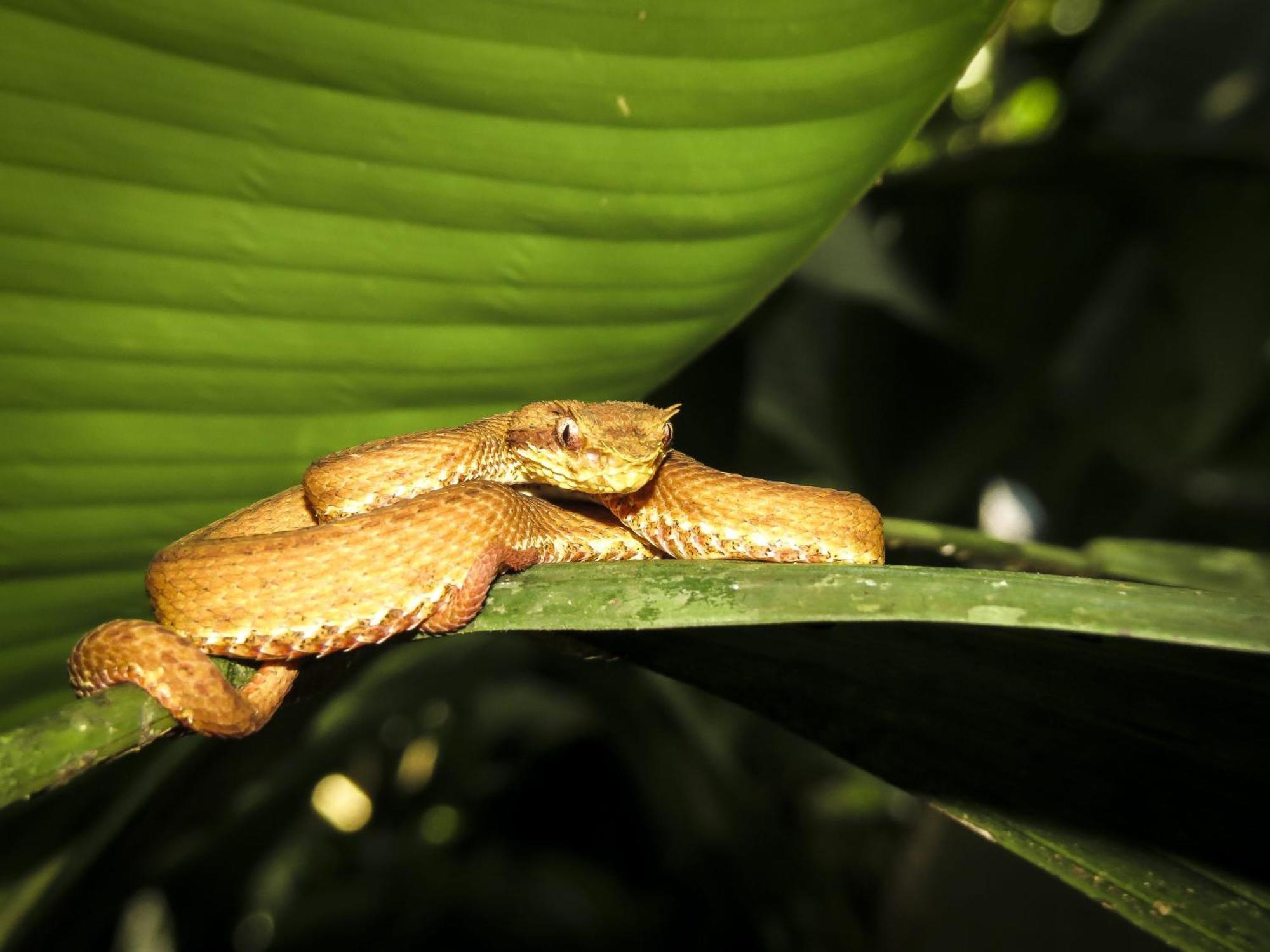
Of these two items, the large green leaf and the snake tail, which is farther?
the large green leaf

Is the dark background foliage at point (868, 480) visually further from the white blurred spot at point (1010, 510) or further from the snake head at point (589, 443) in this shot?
the snake head at point (589, 443)

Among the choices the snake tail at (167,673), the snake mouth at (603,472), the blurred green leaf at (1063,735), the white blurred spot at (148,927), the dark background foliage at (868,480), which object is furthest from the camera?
the white blurred spot at (148,927)

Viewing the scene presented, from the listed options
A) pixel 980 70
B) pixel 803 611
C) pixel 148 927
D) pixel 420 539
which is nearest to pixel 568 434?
pixel 420 539

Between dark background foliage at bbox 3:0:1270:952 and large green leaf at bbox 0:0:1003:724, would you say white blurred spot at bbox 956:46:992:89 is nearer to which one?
dark background foliage at bbox 3:0:1270:952

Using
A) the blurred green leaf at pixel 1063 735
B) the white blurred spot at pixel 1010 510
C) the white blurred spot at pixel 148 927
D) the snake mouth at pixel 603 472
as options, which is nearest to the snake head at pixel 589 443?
the snake mouth at pixel 603 472

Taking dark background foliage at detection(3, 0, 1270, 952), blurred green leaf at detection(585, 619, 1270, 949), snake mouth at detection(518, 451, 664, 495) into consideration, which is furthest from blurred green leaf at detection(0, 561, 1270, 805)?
dark background foliage at detection(3, 0, 1270, 952)
